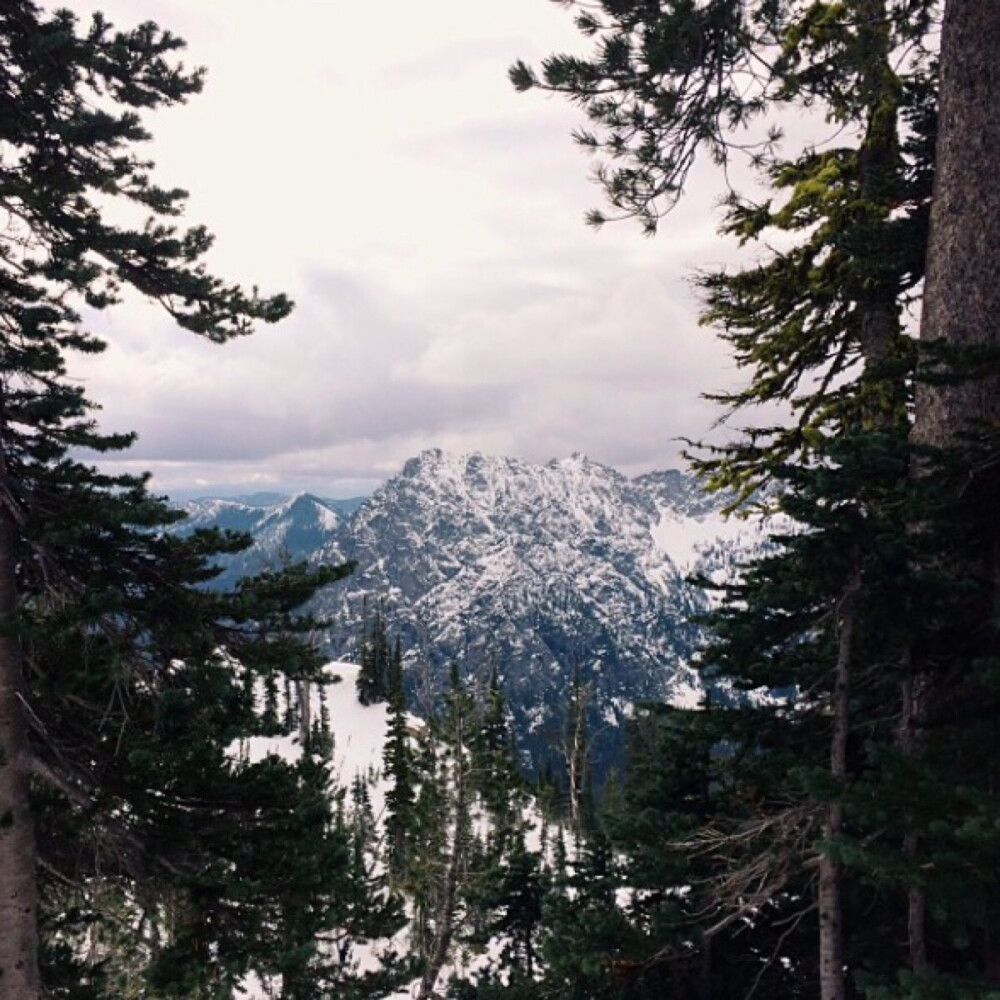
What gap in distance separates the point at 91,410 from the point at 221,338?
1628mm

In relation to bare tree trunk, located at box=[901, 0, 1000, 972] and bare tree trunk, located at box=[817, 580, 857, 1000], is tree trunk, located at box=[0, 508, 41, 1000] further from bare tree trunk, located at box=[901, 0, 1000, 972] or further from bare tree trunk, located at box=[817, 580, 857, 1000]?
bare tree trunk, located at box=[901, 0, 1000, 972]

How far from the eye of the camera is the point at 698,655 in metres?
7.15

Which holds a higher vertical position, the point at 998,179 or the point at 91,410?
the point at 998,179

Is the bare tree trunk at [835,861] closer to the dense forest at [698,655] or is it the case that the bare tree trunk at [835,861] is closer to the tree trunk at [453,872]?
the dense forest at [698,655]

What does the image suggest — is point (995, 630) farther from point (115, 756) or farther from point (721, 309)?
point (115, 756)

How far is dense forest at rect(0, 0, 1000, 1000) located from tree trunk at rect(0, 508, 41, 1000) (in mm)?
26

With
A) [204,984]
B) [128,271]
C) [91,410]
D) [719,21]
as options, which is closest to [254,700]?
[204,984]

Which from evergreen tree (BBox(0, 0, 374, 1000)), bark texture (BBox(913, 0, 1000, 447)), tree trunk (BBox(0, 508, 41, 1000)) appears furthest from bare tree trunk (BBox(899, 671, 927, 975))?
tree trunk (BBox(0, 508, 41, 1000))

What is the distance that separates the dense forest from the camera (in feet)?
17.3

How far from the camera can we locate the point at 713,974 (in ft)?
25.9

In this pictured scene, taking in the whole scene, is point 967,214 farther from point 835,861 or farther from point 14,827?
point 14,827

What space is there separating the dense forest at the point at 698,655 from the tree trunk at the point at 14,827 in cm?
3

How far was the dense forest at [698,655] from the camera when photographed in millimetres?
5277

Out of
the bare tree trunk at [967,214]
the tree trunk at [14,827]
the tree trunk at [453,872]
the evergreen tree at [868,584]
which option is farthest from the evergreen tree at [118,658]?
the tree trunk at [453,872]
